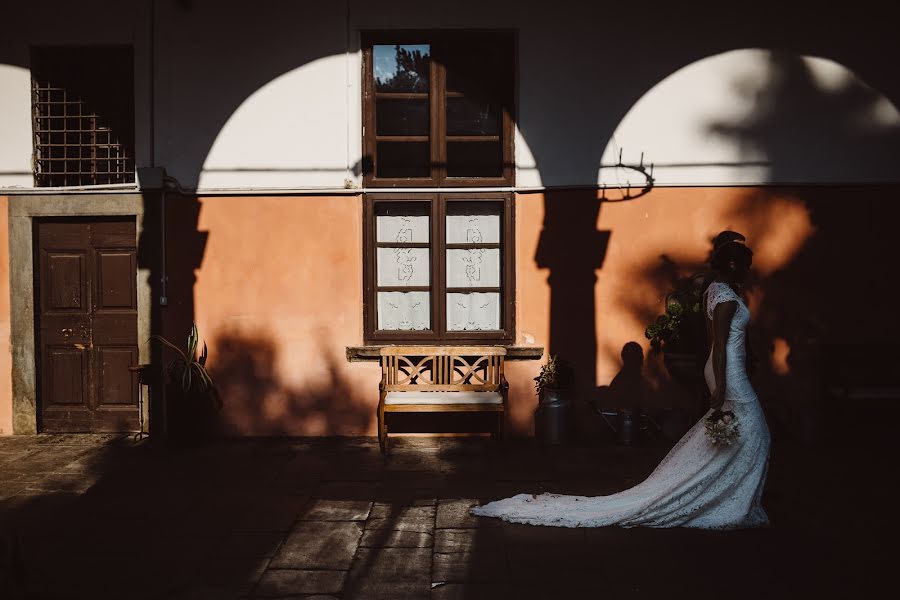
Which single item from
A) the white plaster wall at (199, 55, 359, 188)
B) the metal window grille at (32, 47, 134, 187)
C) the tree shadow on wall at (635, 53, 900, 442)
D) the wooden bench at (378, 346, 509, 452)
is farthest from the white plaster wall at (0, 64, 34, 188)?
the tree shadow on wall at (635, 53, 900, 442)

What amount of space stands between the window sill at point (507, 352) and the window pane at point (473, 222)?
1.05m

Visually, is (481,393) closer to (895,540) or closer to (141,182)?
(895,540)

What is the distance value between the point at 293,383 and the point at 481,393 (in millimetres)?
1817

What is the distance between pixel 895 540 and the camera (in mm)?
4023

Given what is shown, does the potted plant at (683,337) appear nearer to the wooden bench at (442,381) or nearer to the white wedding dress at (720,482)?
the wooden bench at (442,381)

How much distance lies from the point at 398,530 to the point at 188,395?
2869 mm

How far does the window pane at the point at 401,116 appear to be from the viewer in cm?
654

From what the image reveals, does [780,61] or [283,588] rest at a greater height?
[780,61]

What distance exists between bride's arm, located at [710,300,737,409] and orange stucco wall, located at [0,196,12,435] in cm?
636

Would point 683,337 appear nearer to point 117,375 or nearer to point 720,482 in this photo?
point 720,482

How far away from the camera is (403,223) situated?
6582 mm

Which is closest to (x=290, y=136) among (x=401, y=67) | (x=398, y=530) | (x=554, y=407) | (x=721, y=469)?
(x=401, y=67)

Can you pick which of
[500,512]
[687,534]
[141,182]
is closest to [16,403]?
[141,182]

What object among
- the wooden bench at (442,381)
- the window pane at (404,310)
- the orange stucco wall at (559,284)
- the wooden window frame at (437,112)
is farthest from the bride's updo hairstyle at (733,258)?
the window pane at (404,310)
